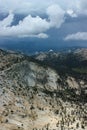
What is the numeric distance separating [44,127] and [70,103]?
37.7m

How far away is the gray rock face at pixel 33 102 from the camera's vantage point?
4793 inches

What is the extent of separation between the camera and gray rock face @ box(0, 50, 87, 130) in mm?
121750

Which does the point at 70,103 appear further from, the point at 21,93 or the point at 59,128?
the point at 59,128

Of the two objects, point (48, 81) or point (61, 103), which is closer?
point (61, 103)

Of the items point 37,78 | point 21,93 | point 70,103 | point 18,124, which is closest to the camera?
point 18,124

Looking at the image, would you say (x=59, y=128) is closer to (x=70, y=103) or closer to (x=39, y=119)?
(x=39, y=119)

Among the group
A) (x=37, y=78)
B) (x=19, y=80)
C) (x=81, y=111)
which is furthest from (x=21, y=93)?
(x=37, y=78)

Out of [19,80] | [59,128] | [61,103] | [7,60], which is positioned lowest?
[59,128]

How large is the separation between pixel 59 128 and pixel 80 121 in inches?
528

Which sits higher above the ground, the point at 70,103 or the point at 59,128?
the point at 70,103

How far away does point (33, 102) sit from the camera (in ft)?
462

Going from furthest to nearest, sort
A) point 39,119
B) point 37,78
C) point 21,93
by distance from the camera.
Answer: point 37,78 → point 21,93 → point 39,119

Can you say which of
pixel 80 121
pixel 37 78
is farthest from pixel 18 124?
pixel 37 78

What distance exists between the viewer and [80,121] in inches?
5138
